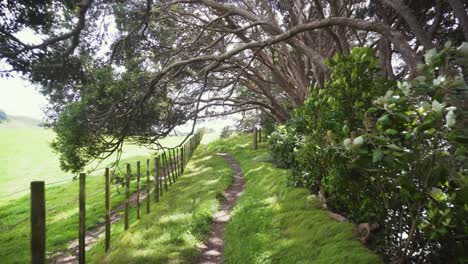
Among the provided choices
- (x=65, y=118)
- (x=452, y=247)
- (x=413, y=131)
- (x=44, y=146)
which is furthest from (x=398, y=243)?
(x=44, y=146)

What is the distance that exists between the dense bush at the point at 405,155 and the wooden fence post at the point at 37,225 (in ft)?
14.3

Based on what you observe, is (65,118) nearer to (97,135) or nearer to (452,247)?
(97,135)

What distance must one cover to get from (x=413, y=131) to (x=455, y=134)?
0.36 m

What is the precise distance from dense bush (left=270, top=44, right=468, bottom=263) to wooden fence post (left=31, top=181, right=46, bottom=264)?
4373mm

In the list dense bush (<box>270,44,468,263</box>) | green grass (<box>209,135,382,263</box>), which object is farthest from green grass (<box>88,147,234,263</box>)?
dense bush (<box>270,44,468,263</box>)

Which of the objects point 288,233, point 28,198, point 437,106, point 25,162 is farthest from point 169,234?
point 25,162

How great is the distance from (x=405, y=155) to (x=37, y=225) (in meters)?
5.11

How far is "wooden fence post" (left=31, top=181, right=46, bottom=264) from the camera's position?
4.93 meters

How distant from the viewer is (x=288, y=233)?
25.3 ft

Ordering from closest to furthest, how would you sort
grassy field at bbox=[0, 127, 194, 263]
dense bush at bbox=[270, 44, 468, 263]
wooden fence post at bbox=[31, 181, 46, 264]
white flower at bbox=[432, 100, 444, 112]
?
1. white flower at bbox=[432, 100, 444, 112]
2. dense bush at bbox=[270, 44, 468, 263]
3. wooden fence post at bbox=[31, 181, 46, 264]
4. grassy field at bbox=[0, 127, 194, 263]

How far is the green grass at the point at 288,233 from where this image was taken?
18.5ft

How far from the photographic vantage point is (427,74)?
10.0 ft

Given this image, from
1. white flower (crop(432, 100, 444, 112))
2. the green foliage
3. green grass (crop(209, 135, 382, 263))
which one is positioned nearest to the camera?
white flower (crop(432, 100, 444, 112))

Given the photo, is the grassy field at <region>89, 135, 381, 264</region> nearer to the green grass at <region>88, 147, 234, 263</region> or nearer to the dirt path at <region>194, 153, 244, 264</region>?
the green grass at <region>88, 147, 234, 263</region>
